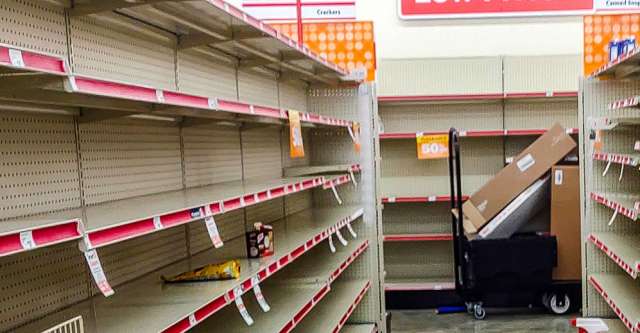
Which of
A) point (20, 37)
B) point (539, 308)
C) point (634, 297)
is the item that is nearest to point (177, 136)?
point (20, 37)

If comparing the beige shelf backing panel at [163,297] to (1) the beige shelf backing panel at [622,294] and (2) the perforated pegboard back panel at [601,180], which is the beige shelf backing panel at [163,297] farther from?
(2) the perforated pegboard back panel at [601,180]

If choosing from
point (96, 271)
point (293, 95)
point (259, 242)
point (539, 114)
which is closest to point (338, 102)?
point (293, 95)

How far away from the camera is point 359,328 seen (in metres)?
4.34

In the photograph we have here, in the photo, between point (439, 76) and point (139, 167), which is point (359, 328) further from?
point (439, 76)

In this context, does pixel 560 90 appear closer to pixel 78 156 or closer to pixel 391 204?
pixel 391 204

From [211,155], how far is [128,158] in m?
0.73

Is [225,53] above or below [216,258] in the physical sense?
above

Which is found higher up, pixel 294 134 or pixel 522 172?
pixel 294 134

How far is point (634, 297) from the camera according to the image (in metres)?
3.70

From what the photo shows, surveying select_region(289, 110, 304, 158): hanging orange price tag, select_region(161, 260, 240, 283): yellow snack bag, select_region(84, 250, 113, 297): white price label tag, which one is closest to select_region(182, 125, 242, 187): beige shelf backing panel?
select_region(289, 110, 304, 158): hanging orange price tag

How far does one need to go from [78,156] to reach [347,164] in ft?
8.63

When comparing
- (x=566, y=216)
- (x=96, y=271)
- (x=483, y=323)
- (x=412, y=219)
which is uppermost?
(x=96, y=271)

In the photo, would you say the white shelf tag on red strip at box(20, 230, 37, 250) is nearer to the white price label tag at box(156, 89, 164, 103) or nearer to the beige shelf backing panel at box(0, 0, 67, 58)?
the white price label tag at box(156, 89, 164, 103)

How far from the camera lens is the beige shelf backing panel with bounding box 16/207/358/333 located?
1654mm
